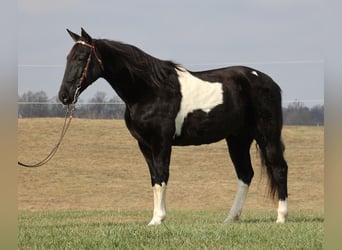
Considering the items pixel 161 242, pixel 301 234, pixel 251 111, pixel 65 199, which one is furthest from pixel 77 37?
pixel 65 199

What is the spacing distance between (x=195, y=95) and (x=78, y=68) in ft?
4.77

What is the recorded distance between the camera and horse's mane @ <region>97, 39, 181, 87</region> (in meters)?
7.22

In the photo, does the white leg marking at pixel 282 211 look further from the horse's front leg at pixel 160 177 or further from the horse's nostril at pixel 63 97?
the horse's nostril at pixel 63 97

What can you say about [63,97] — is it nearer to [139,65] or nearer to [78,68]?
[78,68]

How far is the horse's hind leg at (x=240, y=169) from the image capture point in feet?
25.7

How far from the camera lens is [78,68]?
22.6ft

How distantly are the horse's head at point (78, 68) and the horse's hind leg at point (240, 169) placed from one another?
2.23 meters

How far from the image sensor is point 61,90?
6.83 m

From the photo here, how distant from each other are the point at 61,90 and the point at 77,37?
0.65 meters

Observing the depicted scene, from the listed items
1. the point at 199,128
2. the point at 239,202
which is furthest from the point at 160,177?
the point at 239,202

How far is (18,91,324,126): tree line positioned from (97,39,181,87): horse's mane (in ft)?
27.0

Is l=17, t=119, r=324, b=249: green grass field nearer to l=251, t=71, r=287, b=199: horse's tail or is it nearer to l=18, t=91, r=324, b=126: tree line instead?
l=18, t=91, r=324, b=126: tree line

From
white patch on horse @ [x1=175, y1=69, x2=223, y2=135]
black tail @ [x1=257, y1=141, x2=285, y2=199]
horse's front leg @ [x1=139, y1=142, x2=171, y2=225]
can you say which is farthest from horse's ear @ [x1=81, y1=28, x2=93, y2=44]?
black tail @ [x1=257, y1=141, x2=285, y2=199]

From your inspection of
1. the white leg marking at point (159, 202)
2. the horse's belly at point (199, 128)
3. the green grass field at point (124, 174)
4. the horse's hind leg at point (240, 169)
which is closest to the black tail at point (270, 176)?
the horse's hind leg at point (240, 169)
